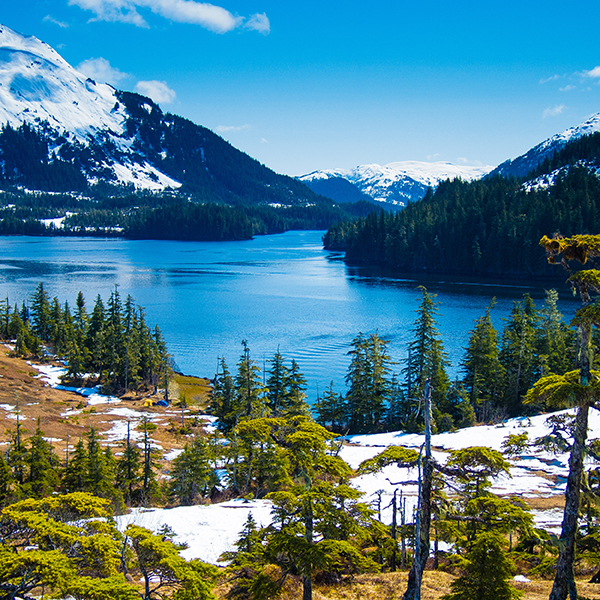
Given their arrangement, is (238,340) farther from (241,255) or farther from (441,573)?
(241,255)

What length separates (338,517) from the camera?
12992mm

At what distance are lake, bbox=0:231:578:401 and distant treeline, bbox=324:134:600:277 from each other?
14208mm

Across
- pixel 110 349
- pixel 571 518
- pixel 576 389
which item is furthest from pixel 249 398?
pixel 110 349

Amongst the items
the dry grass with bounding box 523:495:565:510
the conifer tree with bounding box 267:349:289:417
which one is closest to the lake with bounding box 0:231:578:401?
the conifer tree with bounding box 267:349:289:417

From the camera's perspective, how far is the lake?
6419 cm

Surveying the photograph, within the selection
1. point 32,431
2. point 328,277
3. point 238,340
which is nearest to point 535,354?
point 238,340

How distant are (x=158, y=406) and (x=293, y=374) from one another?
1734 centimetres

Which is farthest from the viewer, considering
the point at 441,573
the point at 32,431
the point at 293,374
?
the point at 293,374

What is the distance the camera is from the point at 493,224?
13788cm

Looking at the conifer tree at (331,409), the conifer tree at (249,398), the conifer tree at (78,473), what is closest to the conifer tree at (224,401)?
the conifer tree at (249,398)

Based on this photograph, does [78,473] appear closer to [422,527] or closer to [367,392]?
[422,527]

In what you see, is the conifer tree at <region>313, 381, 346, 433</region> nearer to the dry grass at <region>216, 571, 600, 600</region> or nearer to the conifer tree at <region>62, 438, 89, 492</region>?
the conifer tree at <region>62, 438, 89, 492</region>

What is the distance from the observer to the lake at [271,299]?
6419cm

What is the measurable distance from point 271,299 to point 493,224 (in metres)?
75.8
